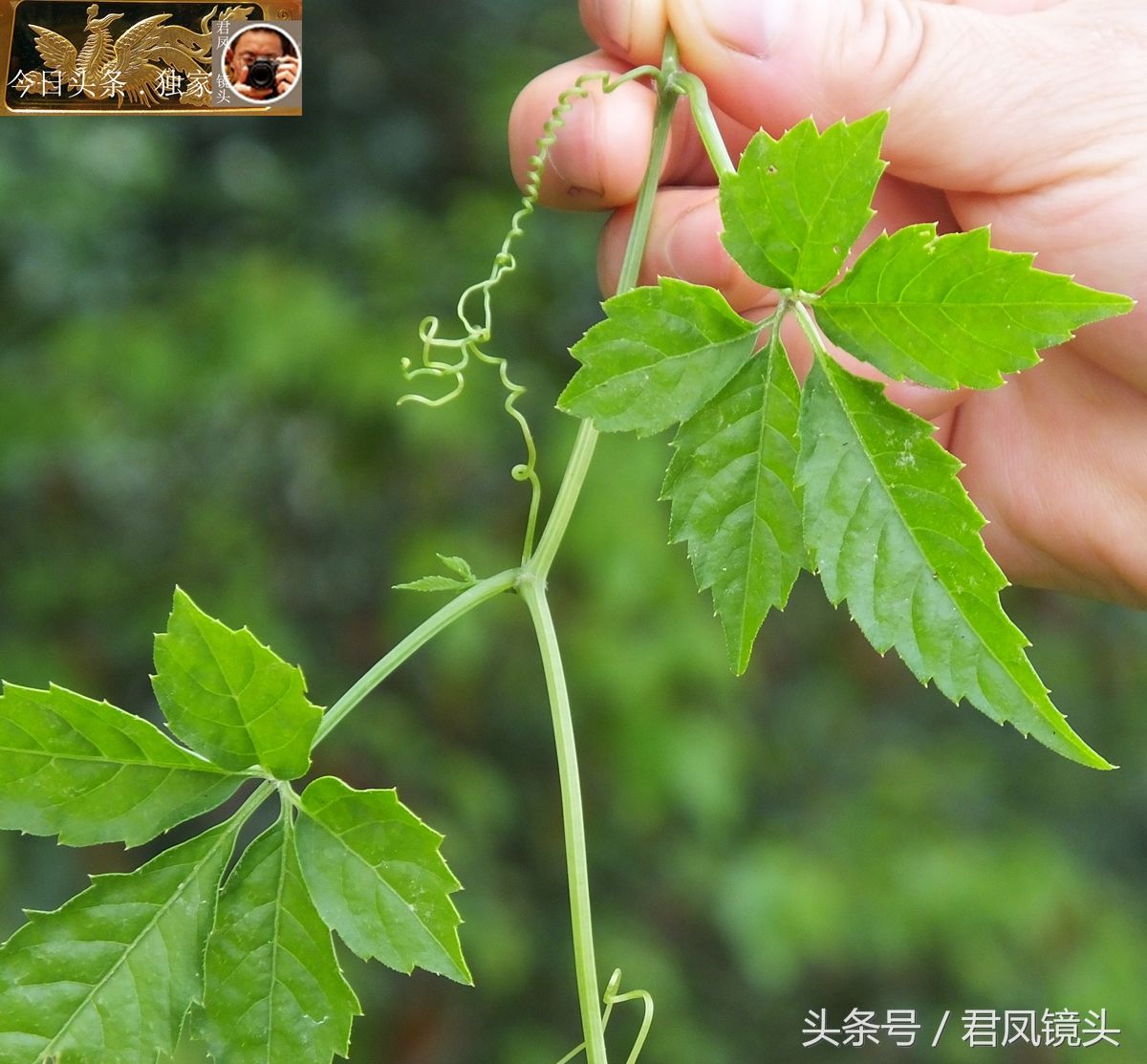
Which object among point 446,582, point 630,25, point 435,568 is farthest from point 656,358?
point 435,568

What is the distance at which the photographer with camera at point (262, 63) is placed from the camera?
3.43 ft

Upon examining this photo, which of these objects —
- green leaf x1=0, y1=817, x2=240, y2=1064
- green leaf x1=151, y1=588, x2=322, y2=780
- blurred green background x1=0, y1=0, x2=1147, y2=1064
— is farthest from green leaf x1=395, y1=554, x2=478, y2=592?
blurred green background x1=0, y1=0, x2=1147, y2=1064

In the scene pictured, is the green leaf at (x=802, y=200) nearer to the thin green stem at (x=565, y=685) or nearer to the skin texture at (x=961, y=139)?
the thin green stem at (x=565, y=685)

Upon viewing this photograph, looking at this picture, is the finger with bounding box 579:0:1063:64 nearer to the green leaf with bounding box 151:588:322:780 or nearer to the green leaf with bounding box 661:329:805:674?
the green leaf with bounding box 661:329:805:674

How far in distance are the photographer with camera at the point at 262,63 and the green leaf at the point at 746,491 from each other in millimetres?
490

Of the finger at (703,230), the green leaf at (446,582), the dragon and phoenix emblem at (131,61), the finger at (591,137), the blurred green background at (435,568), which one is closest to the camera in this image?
the green leaf at (446,582)

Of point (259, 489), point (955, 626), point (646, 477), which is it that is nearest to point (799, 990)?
point (646, 477)

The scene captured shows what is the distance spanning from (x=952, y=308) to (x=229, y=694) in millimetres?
473

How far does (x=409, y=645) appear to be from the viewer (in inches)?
32.4

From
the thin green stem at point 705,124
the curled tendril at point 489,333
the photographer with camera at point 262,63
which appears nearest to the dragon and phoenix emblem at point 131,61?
the photographer with camera at point 262,63

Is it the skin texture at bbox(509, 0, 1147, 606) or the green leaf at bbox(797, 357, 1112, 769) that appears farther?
the skin texture at bbox(509, 0, 1147, 606)

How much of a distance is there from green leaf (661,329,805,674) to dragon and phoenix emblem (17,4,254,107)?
0.50m

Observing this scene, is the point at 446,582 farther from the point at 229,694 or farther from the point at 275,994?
the point at 275,994

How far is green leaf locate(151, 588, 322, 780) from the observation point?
0.76 meters
